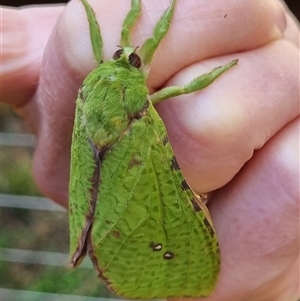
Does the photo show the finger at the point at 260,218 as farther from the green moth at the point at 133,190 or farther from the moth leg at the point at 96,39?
the moth leg at the point at 96,39

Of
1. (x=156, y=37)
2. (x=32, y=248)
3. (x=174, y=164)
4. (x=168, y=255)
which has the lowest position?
(x=32, y=248)

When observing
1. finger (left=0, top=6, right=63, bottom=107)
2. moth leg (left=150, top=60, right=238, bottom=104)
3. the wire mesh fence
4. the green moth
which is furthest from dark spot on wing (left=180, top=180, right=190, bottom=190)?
the wire mesh fence

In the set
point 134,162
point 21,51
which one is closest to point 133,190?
point 134,162

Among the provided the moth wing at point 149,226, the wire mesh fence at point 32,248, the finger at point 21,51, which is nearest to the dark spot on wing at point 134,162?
the moth wing at point 149,226

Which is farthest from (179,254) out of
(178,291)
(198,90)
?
(198,90)

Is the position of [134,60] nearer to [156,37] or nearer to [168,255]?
[156,37]
